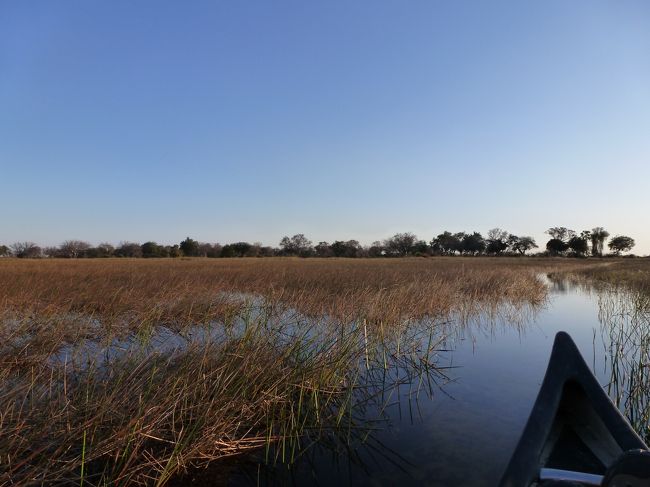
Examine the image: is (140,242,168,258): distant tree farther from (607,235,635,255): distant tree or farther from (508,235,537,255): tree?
(607,235,635,255): distant tree

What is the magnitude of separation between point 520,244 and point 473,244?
1123cm

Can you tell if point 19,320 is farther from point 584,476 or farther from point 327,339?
point 584,476

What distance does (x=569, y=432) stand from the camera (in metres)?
2.88

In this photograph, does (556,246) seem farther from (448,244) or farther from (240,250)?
(240,250)

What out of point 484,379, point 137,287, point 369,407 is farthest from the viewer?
point 137,287

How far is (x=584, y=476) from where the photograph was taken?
2.25 meters

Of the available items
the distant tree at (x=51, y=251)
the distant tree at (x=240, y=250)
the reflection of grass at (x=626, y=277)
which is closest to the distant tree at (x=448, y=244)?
the distant tree at (x=240, y=250)

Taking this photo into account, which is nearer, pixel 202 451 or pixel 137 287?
pixel 202 451

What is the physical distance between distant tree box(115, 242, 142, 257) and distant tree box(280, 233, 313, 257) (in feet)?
86.1

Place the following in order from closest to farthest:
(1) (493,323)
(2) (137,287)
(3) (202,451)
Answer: (3) (202,451), (1) (493,323), (2) (137,287)

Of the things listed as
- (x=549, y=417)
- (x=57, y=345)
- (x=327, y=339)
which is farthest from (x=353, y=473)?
(x=57, y=345)

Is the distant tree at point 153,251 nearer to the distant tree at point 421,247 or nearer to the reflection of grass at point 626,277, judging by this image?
the distant tree at point 421,247

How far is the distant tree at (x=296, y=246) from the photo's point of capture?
76375mm

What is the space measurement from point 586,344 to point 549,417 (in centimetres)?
662
